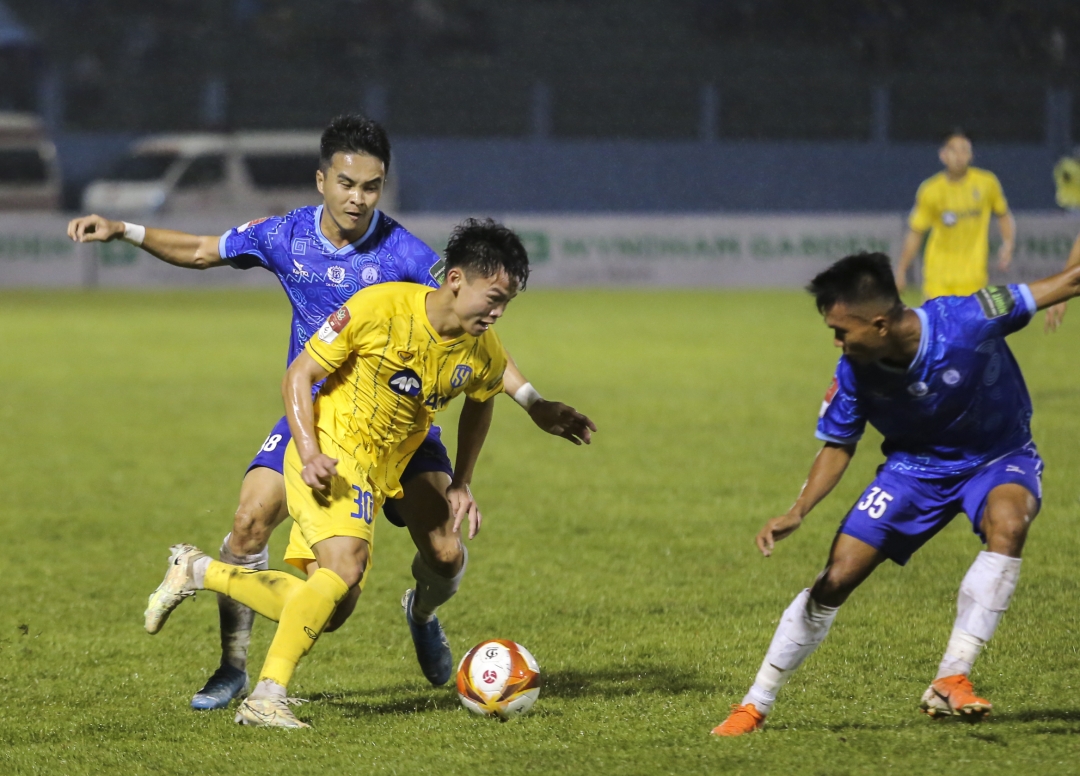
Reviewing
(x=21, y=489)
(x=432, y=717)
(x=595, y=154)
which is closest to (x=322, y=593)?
(x=432, y=717)

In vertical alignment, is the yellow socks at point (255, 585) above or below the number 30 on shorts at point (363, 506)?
below

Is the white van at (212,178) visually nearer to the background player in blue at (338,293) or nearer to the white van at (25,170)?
the white van at (25,170)

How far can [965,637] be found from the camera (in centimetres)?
412

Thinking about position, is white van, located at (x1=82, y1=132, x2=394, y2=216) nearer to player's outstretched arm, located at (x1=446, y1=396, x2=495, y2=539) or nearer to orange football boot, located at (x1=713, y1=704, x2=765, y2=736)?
player's outstretched arm, located at (x1=446, y1=396, x2=495, y2=539)

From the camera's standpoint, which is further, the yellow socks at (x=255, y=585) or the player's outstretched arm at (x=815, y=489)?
the yellow socks at (x=255, y=585)

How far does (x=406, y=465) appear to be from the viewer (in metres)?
4.93

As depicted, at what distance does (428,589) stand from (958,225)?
802 centimetres

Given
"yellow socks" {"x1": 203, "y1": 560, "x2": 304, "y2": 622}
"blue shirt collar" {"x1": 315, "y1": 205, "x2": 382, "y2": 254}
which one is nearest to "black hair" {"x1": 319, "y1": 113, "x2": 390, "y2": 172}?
"blue shirt collar" {"x1": 315, "y1": 205, "x2": 382, "y2": 254}

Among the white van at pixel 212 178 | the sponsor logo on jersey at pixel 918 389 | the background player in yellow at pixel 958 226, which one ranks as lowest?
the sponsor logo on jersey at pixel 918 389

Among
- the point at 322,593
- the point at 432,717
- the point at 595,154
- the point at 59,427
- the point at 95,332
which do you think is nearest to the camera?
the point at 322,593

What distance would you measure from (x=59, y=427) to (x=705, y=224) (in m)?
16.1

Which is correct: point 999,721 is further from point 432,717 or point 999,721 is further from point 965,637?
point 432,717

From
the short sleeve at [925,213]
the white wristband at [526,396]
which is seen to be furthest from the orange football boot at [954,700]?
the short sleeve at [925,213]

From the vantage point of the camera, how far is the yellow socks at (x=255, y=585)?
14.8ft
